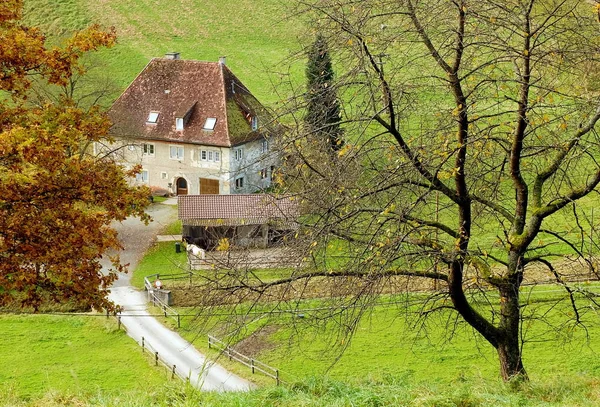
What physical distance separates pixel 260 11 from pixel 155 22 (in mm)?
8424

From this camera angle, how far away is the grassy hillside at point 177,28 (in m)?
58.9

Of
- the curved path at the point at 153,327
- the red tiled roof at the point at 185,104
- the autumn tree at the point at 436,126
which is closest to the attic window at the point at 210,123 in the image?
the red tiled roof at the point at 185,104

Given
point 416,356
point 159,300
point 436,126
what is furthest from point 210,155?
point 436,126

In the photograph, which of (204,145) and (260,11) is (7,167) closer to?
(204,145)

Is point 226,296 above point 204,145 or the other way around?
the other way around

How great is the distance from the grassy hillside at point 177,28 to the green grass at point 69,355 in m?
30.7

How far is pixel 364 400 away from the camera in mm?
9039

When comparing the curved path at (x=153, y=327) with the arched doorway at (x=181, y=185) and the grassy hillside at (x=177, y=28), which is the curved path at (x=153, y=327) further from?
the grassy hillside at (x=177, y=28)

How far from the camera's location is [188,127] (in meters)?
42.3

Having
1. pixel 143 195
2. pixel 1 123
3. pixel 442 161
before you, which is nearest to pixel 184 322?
pixel 143 195

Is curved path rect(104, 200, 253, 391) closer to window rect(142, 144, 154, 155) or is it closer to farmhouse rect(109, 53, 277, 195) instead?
farmhouse rect(109, 53, 277, 195)

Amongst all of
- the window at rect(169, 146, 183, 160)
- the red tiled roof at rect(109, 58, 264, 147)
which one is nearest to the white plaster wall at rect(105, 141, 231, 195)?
the window at rect(169, 146, 183, 160)

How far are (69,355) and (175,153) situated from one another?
18.7 m

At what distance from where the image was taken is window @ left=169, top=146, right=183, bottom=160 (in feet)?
139
